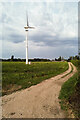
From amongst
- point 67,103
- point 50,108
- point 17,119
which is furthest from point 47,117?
point 67,103

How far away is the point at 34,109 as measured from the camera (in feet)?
14.8

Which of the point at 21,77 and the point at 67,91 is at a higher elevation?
the point at 21,77

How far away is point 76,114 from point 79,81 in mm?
1571

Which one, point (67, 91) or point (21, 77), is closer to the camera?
point (67, 91)

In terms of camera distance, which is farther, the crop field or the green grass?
the crop field

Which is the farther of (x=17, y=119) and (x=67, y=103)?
(x=67, y=103)

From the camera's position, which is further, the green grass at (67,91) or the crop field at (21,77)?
the crop field at (21,77)

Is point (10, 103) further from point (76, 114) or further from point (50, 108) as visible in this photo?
point (76, 114)

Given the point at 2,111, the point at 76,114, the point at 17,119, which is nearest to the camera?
Answer: the point at 17,119

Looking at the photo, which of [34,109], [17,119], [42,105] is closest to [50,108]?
[42,105]

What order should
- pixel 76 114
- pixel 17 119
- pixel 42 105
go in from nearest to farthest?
pixel 17 119 → pixel 76 114 → pixel 42 105

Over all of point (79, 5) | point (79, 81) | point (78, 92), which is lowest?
point (78, 92)

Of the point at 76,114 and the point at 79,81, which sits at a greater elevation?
the point at 79,81

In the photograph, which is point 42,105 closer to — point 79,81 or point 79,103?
point 79,103
